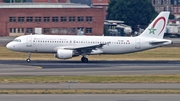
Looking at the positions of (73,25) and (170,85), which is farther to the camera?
(73,25)

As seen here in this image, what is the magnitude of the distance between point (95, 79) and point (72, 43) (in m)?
18.2

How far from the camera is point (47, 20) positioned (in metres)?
106

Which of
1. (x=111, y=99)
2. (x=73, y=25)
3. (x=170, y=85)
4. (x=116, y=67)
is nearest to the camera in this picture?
(x=111, y=99)

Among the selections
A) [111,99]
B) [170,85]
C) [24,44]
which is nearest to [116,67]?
[24,44]

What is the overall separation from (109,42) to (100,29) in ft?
164

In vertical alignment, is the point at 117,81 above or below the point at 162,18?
below

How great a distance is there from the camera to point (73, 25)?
105125 millimetres

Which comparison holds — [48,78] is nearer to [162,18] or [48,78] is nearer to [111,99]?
[111,99]

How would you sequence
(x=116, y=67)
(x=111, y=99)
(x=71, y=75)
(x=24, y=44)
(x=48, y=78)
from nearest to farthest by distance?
(x=111, y=99)
(x=48, y=78)
(x=71, y=75)
(x=116, y=67)
(x=24, y=44)

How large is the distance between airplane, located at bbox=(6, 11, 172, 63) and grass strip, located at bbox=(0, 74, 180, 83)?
14.7 m

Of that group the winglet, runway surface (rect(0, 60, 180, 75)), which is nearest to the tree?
the winglet

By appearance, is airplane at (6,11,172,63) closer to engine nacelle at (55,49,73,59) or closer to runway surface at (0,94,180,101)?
engine nacelle at (55,49,73,59)

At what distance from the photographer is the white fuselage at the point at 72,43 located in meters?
56.3

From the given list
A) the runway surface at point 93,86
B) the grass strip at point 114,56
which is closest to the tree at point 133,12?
the grass strip at point 114,56
